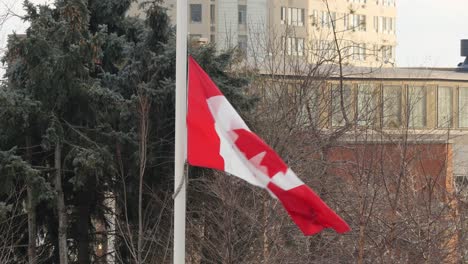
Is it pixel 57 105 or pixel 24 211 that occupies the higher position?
pixel 57 105

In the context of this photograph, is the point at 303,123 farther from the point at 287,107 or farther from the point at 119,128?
the point at 119,128

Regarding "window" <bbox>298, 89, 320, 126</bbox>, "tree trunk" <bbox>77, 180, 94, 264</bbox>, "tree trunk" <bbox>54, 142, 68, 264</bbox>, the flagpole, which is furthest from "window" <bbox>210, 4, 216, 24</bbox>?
the flagpole

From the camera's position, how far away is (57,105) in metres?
20.2

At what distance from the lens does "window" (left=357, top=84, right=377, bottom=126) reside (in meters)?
28.0

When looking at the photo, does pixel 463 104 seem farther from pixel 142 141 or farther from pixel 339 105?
pixel 142 141

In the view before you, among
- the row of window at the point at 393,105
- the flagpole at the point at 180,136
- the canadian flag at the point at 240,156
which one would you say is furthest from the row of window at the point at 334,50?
the canadian flag at the point at 240,156

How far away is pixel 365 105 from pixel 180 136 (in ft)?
69.9

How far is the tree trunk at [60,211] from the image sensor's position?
797 inches

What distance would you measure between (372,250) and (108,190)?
6.49 meters

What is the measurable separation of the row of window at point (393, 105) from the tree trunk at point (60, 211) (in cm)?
736

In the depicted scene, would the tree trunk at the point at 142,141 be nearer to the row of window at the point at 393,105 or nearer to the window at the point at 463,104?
the row of window at the point at 393,105

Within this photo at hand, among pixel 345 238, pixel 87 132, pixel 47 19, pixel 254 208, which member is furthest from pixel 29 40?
pixel 345 238

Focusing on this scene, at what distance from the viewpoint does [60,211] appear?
20.5 metres

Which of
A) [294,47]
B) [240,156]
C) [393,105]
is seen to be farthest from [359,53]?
[240,156]
